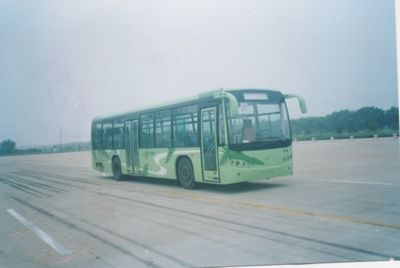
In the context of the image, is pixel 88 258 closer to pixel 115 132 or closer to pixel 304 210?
Answer: pixel 304 210

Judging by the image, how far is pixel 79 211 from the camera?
7.87 metres

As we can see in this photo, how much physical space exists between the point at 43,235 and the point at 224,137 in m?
4.50

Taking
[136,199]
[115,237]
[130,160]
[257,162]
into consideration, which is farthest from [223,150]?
[130,160]

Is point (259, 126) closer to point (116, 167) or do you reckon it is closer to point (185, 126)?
point (185, 126)

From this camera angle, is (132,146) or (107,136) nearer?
(132,146)

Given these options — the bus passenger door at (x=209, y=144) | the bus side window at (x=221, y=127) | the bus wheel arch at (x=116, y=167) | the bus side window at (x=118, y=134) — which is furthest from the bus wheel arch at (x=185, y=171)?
the bus wheel arch at (x=116, y=167)

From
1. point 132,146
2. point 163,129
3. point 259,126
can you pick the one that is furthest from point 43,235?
point 132,146

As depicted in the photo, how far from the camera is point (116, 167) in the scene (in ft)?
45.0

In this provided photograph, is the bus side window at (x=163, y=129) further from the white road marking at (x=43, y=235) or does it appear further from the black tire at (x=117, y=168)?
the white road marking at (x=43, y=235)

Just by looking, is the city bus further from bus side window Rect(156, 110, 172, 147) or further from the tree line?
the tree line

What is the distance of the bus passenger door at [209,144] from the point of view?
29.3 feet

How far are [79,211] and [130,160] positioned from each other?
4947mm

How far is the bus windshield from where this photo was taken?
8672 millimetres

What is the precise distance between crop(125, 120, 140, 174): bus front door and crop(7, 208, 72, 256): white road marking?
15.6 feet
